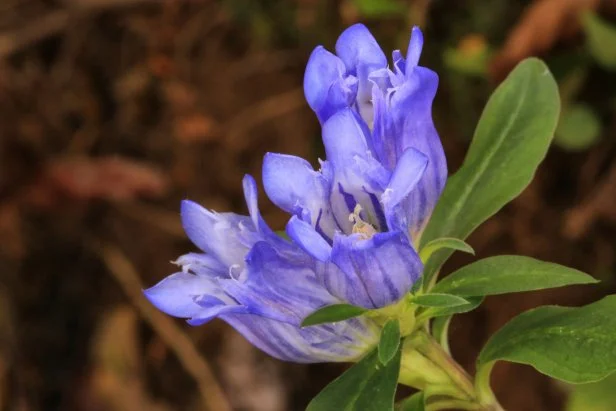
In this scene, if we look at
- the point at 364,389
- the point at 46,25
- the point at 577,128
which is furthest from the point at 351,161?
the point at 46,25

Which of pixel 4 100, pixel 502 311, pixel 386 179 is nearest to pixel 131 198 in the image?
pixel 4 100

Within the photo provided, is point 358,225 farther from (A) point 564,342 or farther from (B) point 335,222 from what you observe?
(A) point 564,342

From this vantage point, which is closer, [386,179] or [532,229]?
[386,179]

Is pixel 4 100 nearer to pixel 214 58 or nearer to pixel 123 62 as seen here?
pixel 123 62

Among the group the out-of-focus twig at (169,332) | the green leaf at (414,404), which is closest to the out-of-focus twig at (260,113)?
the out-of-focus twig at (169,332)

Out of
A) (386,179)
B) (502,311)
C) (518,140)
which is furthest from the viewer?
(502,311)

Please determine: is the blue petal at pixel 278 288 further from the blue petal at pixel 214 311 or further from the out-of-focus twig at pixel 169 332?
the out-of-focus twig at pixel 169 332

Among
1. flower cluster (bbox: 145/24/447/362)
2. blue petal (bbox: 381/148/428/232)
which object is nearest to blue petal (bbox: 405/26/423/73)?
flower cluster (bbox: 145/24/447/362)

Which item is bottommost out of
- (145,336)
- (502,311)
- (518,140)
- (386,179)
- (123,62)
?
(502,311)
